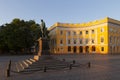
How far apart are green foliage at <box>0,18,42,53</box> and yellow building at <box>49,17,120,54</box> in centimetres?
1463

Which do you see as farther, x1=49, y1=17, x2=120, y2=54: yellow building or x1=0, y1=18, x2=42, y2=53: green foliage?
x1=49, y1=17, x2=120, y2=54: yellow building

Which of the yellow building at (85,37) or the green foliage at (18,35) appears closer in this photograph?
the green foliage at (18,35)

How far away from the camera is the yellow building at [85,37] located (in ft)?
181

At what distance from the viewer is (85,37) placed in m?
60.8

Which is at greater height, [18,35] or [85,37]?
[85,37]

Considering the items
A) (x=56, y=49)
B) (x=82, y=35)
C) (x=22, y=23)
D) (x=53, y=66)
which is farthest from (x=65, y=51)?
(x=53, y=66)

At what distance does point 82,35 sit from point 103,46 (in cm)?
1038

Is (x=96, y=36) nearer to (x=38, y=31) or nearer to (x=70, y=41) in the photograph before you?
(x=70, y=41)

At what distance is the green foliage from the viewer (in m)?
45.6

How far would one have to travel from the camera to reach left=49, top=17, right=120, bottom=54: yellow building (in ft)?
181

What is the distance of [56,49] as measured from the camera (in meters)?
62.0

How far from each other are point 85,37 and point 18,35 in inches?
1043

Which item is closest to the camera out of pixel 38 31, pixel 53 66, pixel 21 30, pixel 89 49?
pixel 53 66

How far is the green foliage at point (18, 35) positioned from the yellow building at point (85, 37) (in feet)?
48.0
